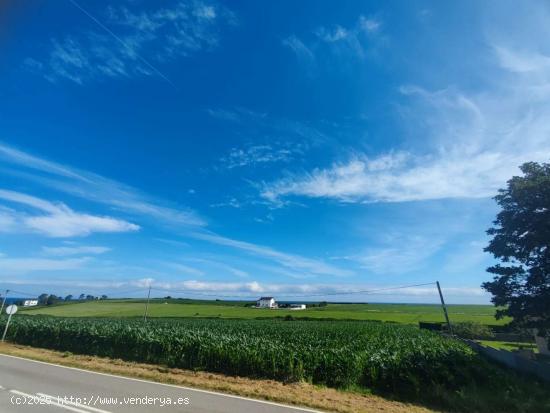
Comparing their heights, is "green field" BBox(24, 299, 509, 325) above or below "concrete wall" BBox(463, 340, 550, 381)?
above

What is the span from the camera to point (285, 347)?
15438mm

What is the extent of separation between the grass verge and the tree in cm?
1102

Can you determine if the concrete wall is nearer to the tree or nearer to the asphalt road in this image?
the tree

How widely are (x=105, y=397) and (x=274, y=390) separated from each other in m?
5.46

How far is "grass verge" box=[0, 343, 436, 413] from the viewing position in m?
9.62

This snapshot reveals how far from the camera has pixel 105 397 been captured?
29.9 ft

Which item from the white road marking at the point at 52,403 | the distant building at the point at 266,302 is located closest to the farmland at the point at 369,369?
the white road marking at the point at 52,403

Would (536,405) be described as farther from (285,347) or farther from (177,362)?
(177,362)

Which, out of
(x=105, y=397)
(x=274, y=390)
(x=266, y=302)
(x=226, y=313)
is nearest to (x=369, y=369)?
(x=274, y=390)

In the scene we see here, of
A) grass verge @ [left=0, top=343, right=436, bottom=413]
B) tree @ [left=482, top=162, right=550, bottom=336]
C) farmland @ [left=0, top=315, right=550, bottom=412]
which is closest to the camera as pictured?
grass verge @ [left=0, top=343, right=436, bottom=413]

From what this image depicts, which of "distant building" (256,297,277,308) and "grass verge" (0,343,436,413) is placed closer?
"grass verge" (0,343,436,413)

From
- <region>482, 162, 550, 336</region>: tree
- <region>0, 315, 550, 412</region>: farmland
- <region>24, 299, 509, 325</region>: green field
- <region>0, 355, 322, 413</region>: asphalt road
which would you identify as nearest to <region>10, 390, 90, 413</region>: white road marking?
<region>0, 355, 322, 413</region>: asphalt road

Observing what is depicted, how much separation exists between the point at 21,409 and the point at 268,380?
27.9 feet

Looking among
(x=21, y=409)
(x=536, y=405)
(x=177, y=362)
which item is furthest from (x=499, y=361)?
(x=21, y=409)
